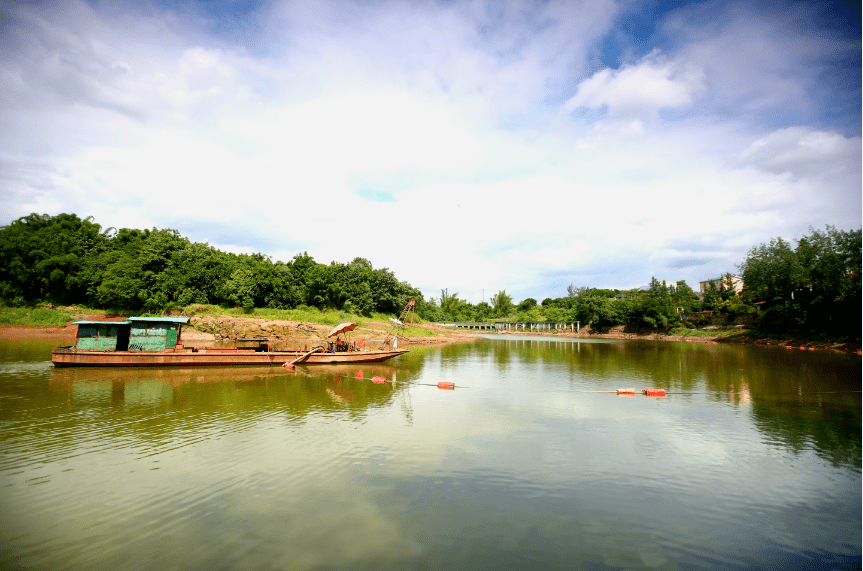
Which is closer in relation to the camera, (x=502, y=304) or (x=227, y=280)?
(x=227, y=280)

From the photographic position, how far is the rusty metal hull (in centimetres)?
2579

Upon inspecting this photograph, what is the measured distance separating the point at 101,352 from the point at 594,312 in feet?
281

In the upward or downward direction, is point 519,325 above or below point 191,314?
below

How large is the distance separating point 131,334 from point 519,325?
96813 mm

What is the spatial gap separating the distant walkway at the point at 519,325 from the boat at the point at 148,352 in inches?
2768

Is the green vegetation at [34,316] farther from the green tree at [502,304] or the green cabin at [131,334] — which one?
the green tree at [502,304]

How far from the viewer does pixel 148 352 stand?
89.9 ft

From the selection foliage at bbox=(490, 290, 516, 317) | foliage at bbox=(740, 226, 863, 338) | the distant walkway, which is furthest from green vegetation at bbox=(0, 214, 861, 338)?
foliage at bbox=(490, 290, 516, 317)

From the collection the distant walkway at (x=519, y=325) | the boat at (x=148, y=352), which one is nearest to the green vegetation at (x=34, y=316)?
the boat at (x=148, y=352)

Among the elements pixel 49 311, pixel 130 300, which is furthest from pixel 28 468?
pixel 49 311

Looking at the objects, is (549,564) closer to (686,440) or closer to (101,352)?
(686,440)

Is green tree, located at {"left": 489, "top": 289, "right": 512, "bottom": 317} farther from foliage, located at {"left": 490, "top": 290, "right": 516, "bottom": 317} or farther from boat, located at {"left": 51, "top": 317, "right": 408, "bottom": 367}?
boat, located at {"left": 51, "top": 317, "right": 408, "bottom": 367}

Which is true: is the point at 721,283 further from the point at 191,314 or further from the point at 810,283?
the point at 191,314

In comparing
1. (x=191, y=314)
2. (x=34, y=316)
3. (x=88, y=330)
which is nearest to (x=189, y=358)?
(x=88, y=330)
